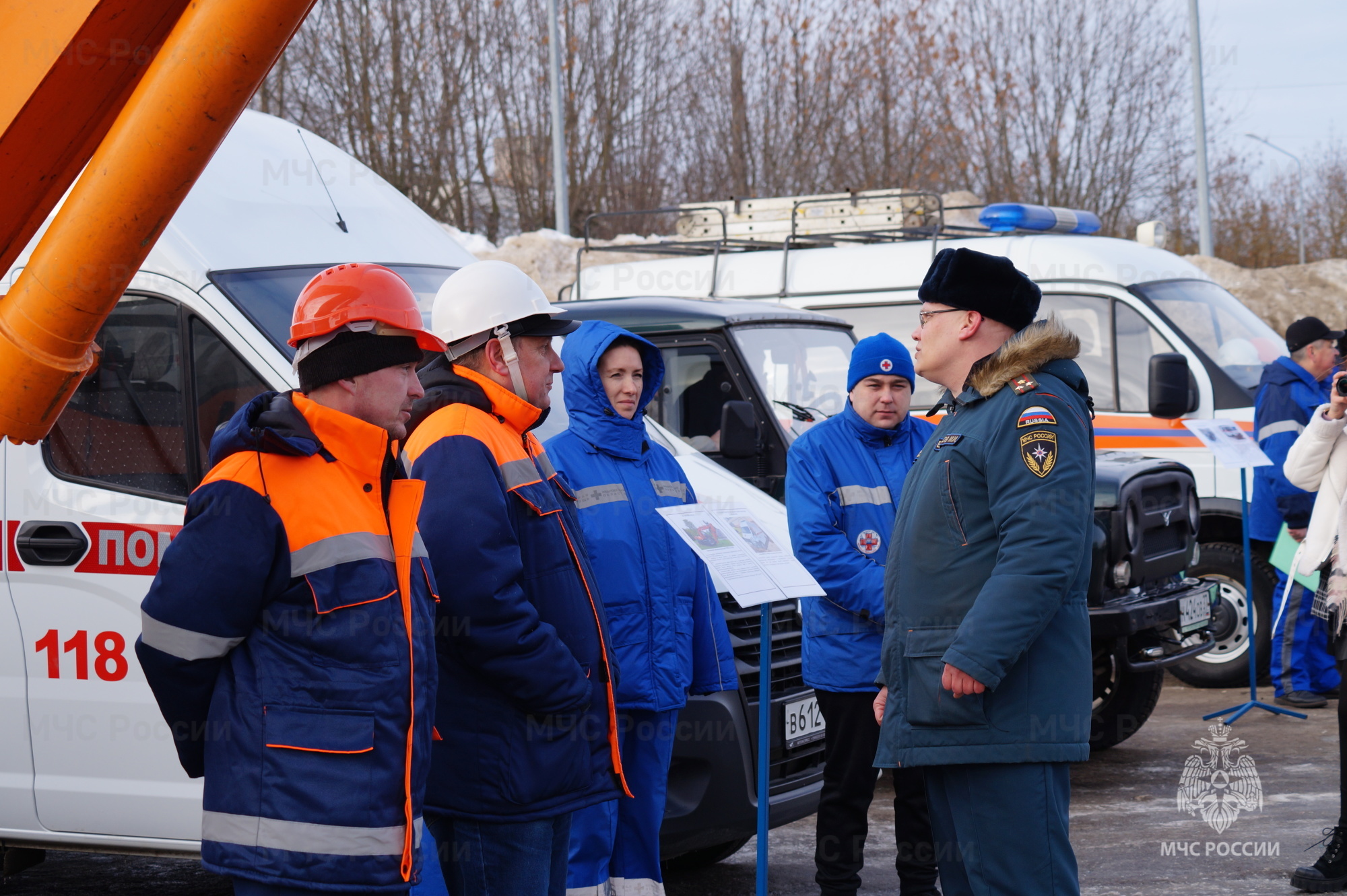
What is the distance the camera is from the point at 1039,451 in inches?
118

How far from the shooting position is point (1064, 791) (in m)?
3.04

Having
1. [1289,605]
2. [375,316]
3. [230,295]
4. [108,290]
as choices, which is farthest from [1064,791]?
[1289,605]

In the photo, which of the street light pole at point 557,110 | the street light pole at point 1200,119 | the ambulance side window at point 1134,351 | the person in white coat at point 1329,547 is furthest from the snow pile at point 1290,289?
the person in white coat at point 1329,547

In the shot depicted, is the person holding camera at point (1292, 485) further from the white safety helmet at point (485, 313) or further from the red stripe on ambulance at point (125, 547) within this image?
the red stripe on ambulance at point (125, 547)

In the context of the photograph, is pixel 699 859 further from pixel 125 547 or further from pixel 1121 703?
pixel 1121 703

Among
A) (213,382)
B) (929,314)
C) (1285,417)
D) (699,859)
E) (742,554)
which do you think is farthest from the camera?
(1285,417)

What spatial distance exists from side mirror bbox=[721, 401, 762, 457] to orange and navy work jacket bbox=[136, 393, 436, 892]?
385 cm

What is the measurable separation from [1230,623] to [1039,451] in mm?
6247

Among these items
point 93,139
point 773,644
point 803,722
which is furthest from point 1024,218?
point 93,139

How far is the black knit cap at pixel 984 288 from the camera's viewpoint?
3193 mm

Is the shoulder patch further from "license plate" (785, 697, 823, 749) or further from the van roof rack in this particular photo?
the van roof rack

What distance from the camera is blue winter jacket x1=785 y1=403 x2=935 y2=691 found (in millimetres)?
4414

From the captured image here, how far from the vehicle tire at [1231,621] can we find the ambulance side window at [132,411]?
6.23 meters

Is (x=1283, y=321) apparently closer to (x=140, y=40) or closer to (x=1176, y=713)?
(x=1176, y=713)
